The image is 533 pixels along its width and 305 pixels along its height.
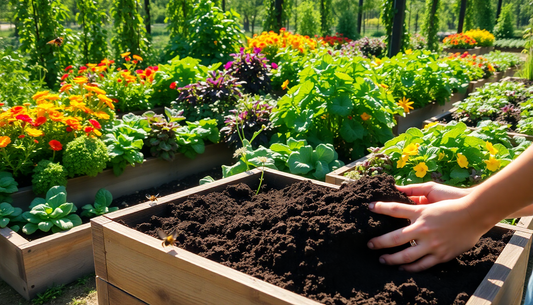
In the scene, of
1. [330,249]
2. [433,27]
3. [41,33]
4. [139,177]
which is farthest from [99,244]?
[433,27]

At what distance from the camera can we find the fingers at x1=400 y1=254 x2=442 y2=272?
1300 mm

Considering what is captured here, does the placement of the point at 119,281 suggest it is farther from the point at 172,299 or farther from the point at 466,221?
the point at 466,221

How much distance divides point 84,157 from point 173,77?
2123 millimetres

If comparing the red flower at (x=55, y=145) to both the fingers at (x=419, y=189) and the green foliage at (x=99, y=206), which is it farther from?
the fingers at (x=419, y=189)

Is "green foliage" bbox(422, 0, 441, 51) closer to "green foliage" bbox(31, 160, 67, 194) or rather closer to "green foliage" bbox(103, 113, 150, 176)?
"green foliage" bbox(103, 113, 150, 176)

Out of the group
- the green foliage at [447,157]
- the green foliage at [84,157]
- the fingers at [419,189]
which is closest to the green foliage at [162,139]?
the green foliage at [84,157]

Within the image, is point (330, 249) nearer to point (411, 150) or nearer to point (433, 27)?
point (411, 150)

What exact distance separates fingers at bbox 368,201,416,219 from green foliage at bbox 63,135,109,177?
2270 millimetres

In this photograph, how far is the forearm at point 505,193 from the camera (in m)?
1.04

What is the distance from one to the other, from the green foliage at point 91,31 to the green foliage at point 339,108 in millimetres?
4021

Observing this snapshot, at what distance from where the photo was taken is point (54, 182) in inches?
113

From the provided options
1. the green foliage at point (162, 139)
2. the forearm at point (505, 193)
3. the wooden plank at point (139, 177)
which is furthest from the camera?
the green foliage at point (162, 139)

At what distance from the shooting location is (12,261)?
2.46m

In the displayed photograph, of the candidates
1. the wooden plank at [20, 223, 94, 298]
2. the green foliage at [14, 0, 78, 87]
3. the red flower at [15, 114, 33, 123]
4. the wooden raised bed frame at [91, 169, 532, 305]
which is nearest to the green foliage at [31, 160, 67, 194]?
the red flower at [15, 114, 33, 123]
